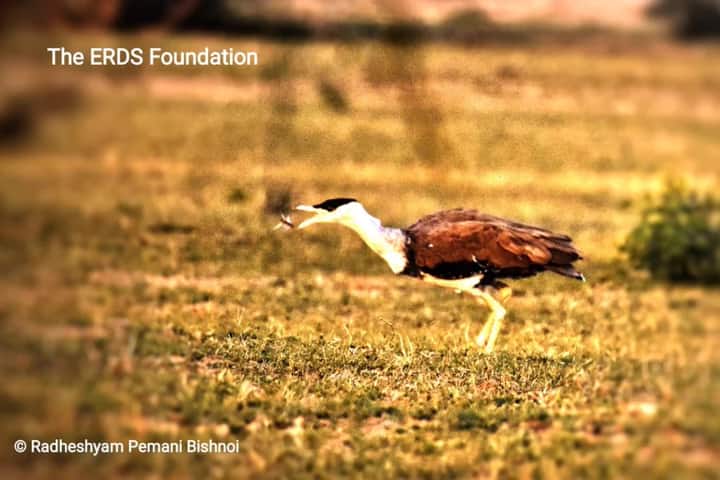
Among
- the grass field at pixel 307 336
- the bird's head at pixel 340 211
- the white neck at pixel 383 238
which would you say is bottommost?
the grass field at pixel 307 336

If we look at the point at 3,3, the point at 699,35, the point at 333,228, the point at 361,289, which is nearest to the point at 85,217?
the point at 333,228

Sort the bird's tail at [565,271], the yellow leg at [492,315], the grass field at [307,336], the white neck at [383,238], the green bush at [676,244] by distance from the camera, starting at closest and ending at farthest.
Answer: the grass field at [307,336], the white neck at [383,238], the bird's tail at [565,271], the yellow leg at [492,315], the green bush at [676,244]

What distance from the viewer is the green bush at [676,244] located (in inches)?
388

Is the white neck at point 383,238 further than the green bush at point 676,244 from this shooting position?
No

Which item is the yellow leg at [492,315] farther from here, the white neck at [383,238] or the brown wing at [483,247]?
the white neck at [383,238]

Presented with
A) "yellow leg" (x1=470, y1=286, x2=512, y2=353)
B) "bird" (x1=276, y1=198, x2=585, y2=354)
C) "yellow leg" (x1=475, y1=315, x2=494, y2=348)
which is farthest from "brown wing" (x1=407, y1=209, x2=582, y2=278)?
"yellow leg" (x1=475, y1=315, x2=494, y2=348)

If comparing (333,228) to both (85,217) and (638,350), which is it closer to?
(85,217)

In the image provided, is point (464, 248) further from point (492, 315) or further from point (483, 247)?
point (492, 315)

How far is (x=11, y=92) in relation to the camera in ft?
8.05

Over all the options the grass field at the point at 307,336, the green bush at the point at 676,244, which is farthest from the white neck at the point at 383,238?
the green bush at the point at 676,244

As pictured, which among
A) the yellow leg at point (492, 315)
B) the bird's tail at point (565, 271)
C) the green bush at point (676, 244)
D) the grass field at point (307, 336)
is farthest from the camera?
the green bush at point (676, 244)

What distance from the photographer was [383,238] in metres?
5.63

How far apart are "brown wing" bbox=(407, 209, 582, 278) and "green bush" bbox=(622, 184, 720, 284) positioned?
3.96 m

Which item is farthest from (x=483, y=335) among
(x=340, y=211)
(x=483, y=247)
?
(x=340, y=211)
